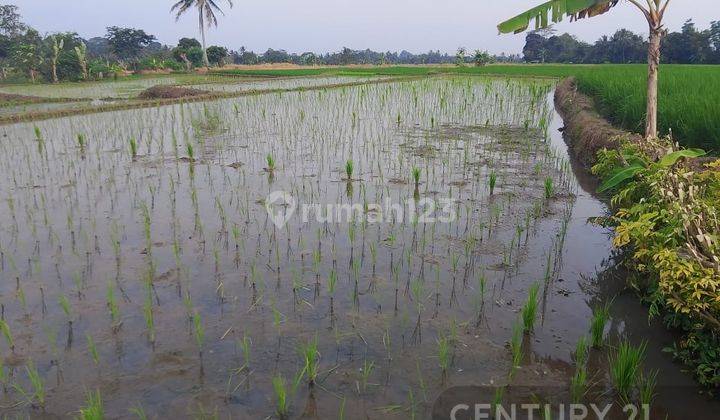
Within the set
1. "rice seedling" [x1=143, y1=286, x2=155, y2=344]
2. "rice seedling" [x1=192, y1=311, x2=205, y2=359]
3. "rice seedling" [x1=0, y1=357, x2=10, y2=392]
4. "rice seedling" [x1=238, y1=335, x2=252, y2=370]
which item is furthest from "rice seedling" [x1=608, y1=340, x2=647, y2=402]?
"rice seedling" [x1=0, y1=357, x2=10, y2=392]

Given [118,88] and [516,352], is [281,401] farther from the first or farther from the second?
[118,88]

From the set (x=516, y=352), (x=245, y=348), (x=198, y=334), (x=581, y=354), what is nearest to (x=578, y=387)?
(x=581, y=354)

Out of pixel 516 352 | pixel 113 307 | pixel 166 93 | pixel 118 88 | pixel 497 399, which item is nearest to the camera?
pixel 497 399

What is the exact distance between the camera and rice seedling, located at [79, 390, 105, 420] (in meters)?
1.92

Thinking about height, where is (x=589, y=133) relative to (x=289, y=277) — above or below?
above

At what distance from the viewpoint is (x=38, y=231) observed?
4.20m

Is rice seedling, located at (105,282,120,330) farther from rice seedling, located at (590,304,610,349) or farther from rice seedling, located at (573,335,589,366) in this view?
rice seedling, located at (590,304,610,349)

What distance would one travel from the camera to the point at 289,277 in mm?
3482

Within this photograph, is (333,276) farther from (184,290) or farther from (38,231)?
(38,231)

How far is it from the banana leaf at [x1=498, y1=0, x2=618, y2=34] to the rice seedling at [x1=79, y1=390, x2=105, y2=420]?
500cm

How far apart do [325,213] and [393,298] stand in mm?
1728

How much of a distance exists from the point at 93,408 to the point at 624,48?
44230 mm

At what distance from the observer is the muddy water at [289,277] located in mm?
2416

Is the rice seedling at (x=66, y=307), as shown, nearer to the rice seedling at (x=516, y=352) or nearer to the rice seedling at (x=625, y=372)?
the rice seedling at (x=516, y=352)
